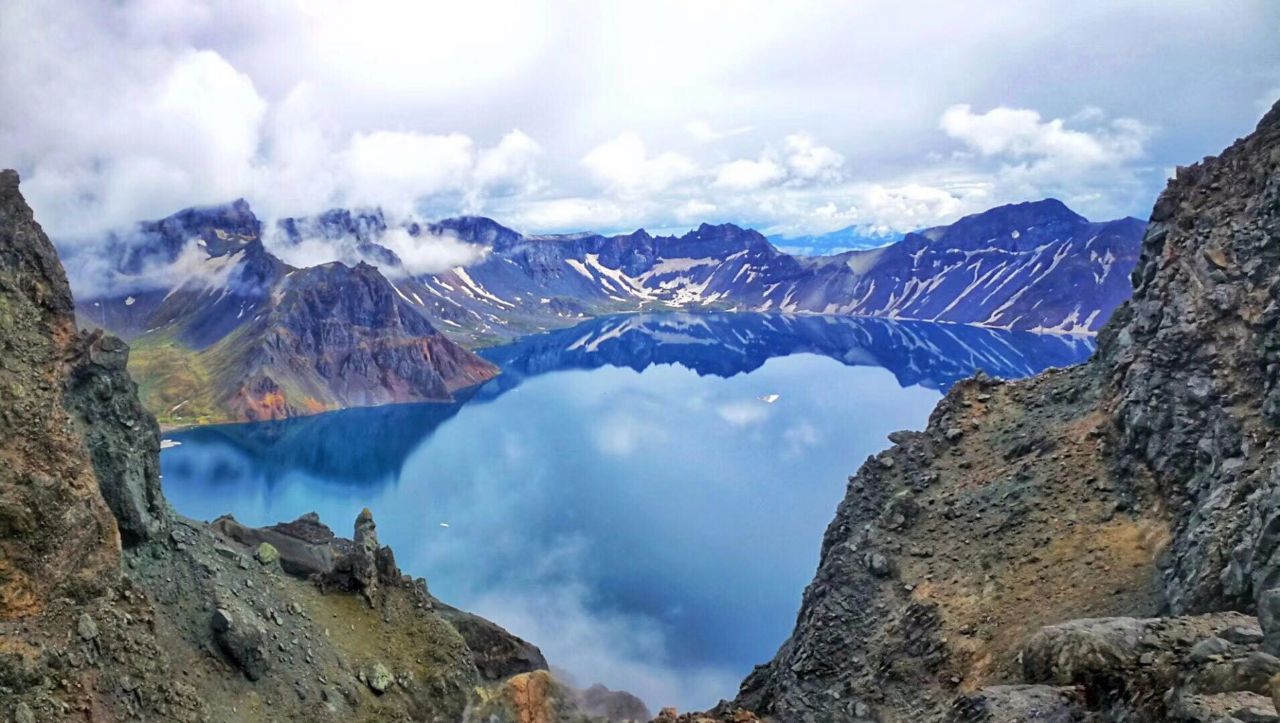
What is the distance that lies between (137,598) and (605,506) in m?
85.1

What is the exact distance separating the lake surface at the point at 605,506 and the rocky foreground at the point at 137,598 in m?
26.9

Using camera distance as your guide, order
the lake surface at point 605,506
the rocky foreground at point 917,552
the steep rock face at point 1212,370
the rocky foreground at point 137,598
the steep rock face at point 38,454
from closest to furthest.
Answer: the steep rock face at point 1212,370 → the rocky foreground at point 917,552 → the rocky foreground at point 137,598 → the steep rock face at point 38,454 → the lake surface at point 605,506

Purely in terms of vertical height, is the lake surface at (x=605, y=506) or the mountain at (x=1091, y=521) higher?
the lake surface at (x=605, y=506)

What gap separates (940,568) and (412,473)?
4839 inches

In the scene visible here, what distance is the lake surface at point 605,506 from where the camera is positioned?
7588 cm

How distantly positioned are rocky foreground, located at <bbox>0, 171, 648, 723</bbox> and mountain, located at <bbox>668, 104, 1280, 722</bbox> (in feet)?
46.4

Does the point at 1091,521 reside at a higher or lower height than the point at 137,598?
lower

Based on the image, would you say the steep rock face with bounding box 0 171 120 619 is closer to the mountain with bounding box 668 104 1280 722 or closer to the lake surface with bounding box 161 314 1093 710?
the mountain with bounding box 668 104 1280 722

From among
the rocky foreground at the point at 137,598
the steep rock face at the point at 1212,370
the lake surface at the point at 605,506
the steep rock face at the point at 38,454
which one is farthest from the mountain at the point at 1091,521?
the lake surface at the point at 605,506

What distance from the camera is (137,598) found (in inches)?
1245

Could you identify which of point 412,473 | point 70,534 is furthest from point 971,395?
point 412,473

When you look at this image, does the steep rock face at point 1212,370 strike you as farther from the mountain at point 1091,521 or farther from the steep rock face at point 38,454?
the steep rock face at point 38,454

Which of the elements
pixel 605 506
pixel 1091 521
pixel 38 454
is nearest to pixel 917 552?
pixel 1091 521

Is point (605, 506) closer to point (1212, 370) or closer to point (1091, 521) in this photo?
point (1091, 521)
